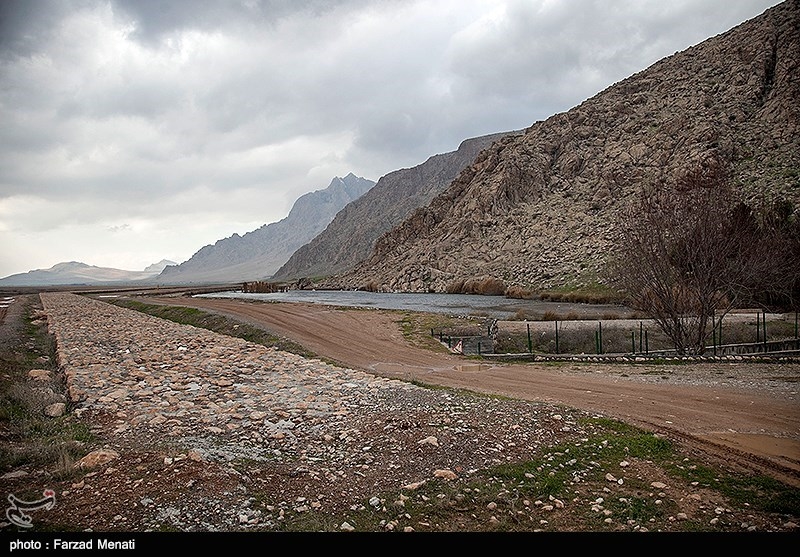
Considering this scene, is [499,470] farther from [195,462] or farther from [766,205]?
[766,205]

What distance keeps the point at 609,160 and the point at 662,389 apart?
77756mm

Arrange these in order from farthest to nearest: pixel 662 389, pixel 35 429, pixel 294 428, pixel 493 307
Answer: pixel 493 307, pixel 662 389, pixel 294 428, pixel 35 429

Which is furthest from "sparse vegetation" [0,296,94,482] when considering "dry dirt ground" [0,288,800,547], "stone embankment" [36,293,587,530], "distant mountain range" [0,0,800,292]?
"distant mountain range" [0,0,800,292]

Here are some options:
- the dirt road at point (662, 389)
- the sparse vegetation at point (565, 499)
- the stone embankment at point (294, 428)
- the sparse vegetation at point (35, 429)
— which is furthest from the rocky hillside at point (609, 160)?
the sparse vegetation at point (35, 429)

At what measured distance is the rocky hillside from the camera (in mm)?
64312

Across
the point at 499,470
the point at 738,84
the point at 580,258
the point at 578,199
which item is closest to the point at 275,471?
the point at 499,470

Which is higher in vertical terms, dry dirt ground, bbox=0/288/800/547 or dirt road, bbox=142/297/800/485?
dry dirt ground, bbox=0/288/800/547

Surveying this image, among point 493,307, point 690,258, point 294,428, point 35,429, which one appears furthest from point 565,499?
point 493,307

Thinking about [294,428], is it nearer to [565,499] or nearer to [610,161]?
[565,499]

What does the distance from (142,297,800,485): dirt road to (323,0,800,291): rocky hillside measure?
45.2 m

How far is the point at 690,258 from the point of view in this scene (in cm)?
2280

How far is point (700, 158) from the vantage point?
6475 cm

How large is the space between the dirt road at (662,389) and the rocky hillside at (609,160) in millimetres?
45202

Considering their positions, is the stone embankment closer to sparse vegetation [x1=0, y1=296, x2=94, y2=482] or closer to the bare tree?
sparse vegetation [x1=0, y1=296, x2=94, y2=482]
